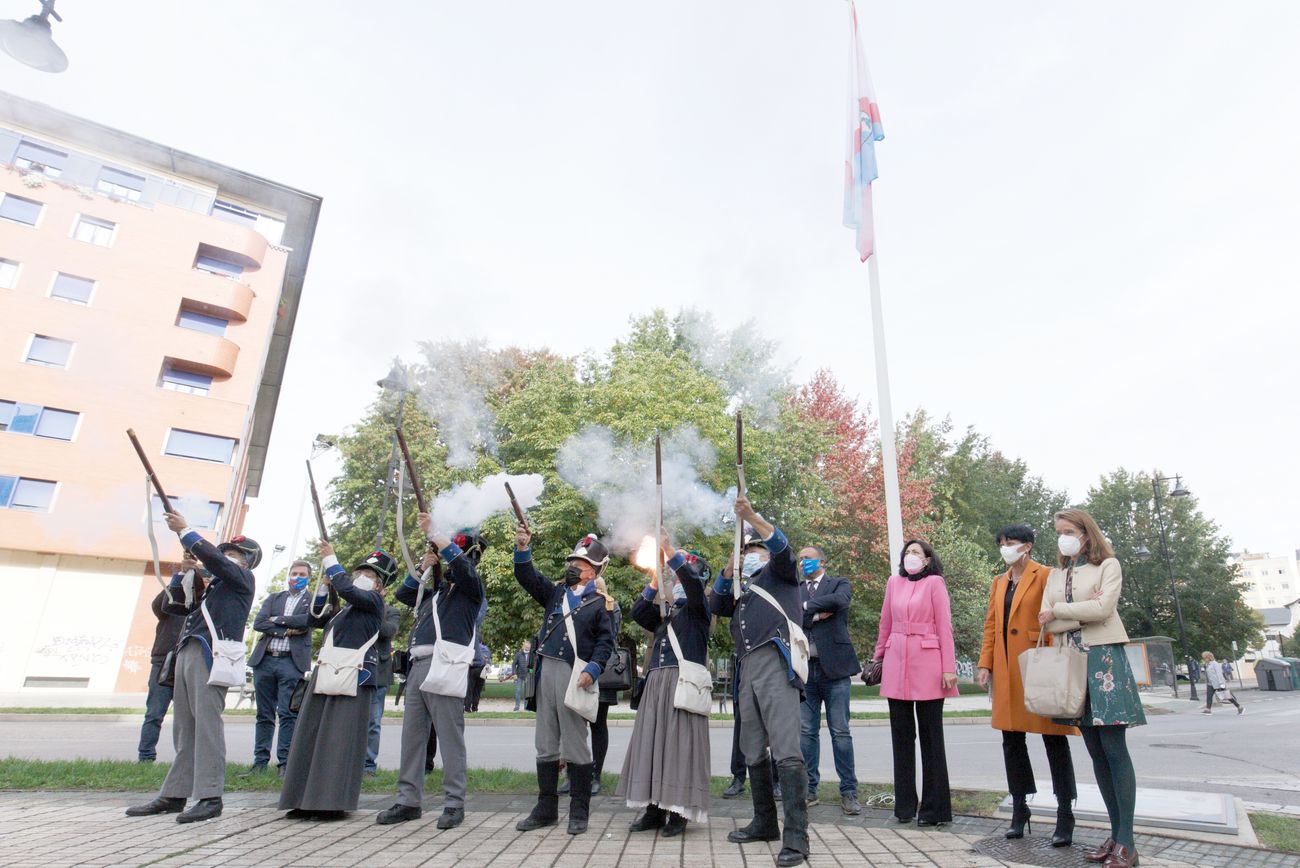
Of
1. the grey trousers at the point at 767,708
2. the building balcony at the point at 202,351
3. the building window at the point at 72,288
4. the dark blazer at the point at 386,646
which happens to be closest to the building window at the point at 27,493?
the building balcony at the point at 202,351

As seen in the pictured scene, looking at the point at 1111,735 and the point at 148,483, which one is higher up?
the point at 148,483

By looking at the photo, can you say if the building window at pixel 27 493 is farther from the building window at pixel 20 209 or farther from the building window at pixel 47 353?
the building window at pixel 20 209

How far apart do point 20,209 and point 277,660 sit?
1549cm

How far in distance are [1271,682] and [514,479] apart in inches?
1866

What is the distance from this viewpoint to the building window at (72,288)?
1769 cm

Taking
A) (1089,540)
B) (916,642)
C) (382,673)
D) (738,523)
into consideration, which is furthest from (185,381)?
(1089,540)

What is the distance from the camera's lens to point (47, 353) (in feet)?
71.0

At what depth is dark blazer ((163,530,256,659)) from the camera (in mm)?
6031

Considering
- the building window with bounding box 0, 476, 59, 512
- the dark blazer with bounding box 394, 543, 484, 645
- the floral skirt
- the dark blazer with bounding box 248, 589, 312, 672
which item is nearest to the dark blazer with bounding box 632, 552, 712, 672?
the dark blazer with bounding box 394, 543, 484, 645

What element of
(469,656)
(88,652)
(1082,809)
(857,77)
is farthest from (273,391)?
(1082,809)

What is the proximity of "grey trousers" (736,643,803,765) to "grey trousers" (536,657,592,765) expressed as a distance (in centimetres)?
128

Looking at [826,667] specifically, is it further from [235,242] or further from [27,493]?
[235,242]

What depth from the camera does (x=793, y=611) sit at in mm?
5484

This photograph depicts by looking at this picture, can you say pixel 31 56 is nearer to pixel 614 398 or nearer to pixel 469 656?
pixel 469 656
